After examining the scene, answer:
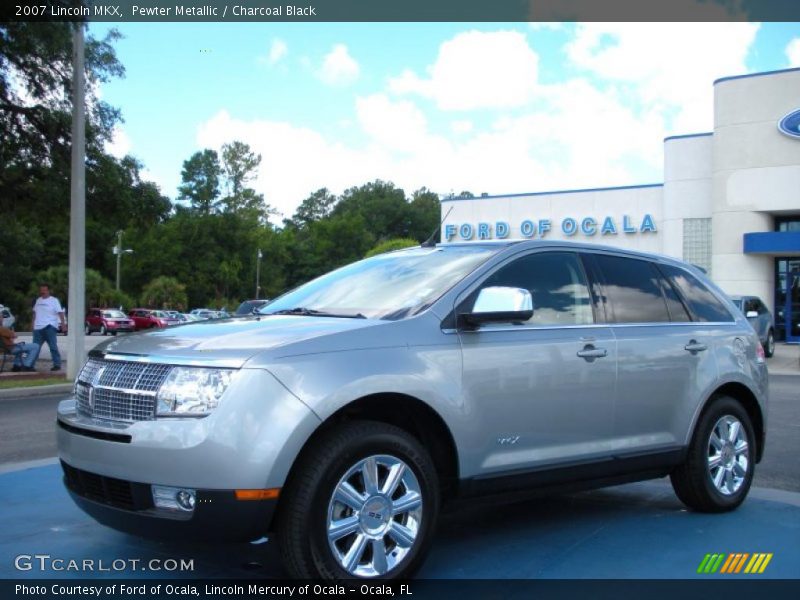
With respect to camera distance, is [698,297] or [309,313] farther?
[698,297]

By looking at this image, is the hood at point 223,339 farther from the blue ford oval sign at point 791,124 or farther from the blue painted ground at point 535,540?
the blue ford oval sign at point 791,124

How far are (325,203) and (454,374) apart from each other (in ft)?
417

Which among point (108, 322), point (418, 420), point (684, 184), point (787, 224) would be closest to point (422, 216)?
point (108, 322)

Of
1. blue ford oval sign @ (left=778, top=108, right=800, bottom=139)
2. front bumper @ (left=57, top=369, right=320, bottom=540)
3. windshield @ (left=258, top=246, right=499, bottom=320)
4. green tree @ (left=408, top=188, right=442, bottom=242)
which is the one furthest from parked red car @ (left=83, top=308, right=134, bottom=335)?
green tree @ (left=408, top=188, right=442, bottom=242)

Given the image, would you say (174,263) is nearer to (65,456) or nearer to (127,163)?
(127,163)

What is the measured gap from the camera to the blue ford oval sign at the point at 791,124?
1232 inches

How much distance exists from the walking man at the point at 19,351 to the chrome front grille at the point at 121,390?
13.6 metres

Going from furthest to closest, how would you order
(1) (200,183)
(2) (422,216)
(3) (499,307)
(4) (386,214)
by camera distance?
1. (4) (386,214)
2. (2) (422,216)
3. (1) (200,183)
4. (3) (499,307)

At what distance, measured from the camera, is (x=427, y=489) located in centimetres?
411

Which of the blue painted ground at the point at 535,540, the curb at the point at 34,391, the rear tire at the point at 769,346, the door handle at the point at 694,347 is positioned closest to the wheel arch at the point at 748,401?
the door handle at the point at 694,347

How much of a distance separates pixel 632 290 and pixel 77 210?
12347 mm

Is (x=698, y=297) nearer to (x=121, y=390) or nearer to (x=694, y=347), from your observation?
(x=694, y=347)

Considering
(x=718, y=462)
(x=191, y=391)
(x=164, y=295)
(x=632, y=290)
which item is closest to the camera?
(x=191, y=391)

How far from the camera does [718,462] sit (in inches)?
226
